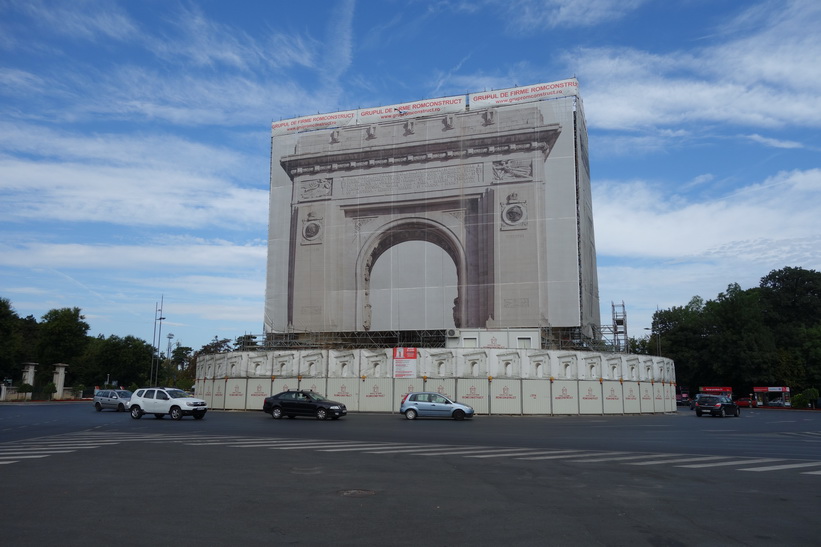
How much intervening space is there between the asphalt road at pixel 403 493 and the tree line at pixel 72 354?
5229 centimetres

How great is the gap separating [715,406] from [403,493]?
34.9m

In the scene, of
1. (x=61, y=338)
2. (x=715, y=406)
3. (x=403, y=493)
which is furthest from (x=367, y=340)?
(x=61, y=338)

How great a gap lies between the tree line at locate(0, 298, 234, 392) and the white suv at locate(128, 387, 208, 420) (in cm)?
3634

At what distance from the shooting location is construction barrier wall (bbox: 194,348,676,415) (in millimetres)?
32781

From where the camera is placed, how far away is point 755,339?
72125 millimetres

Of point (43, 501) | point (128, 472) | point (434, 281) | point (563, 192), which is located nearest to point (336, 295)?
point (434, 281)

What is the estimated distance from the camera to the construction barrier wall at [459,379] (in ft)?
108

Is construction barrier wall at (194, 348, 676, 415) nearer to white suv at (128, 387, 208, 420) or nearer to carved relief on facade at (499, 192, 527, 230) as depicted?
white suv at (128, 387, 208, 420)

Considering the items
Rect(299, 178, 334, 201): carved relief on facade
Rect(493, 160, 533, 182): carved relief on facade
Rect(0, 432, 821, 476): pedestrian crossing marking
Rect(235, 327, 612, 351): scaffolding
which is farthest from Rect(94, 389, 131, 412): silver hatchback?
Rect(493, 160, 533, 182): carved relief on facade

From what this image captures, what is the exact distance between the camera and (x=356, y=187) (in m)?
42.8

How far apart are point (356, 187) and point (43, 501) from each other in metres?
35.7

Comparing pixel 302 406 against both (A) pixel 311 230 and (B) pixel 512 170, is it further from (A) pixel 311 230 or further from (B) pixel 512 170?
(B) pixel 512 170

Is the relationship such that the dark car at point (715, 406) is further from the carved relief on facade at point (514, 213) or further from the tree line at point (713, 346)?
the tree line at point (713, 346)

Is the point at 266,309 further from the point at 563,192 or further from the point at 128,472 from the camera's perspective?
the point at 128,472
